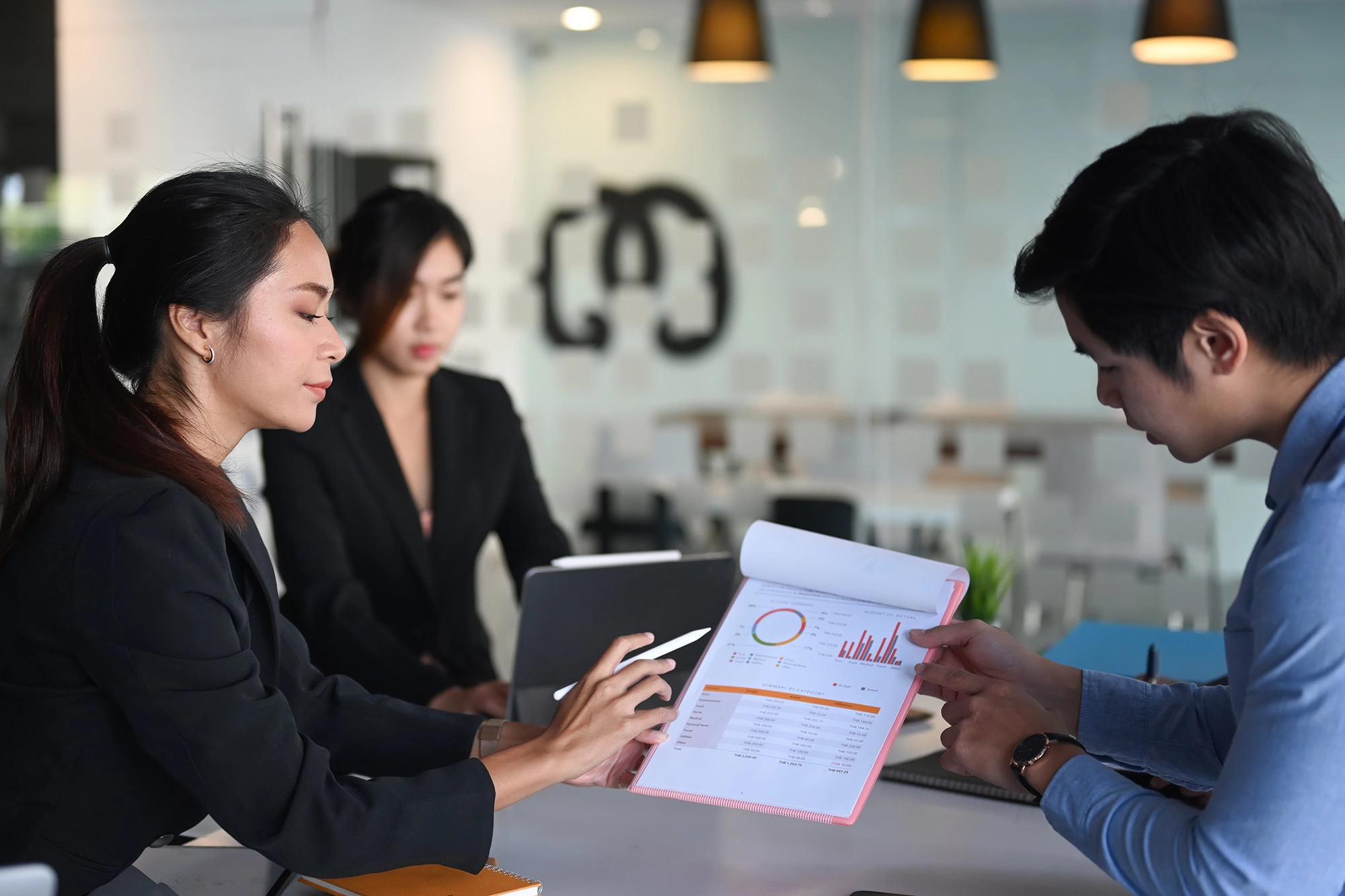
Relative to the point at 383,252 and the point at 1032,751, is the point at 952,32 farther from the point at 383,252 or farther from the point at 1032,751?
the point at 1032,751

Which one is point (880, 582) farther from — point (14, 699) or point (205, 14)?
point (205, 14)

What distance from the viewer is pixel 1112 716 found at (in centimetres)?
157

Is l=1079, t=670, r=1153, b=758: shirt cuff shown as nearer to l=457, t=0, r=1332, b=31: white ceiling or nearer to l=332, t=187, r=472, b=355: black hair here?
l=332, t=187, r=472, b=355: black hair

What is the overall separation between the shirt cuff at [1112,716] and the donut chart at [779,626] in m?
0.35

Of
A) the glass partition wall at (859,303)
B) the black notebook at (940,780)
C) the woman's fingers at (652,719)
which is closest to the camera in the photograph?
the woman's fingers at (652,719)

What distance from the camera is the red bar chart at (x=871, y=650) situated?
5.13 ft

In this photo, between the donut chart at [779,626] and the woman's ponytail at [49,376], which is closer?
the woman's ponytail at [49,376]

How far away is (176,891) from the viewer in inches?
60.6

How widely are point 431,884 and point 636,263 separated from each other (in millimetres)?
3293

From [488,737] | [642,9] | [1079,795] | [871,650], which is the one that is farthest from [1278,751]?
[642,9]

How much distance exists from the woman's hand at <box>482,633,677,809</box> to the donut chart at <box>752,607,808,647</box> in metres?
0.15

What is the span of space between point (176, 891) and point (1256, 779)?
1186 mm

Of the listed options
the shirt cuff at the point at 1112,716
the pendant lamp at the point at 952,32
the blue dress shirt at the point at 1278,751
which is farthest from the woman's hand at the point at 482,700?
the pendant lamp at the point at 952,32

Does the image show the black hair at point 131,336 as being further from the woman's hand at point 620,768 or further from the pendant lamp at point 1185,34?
the pendant lamp at point 1185,34
